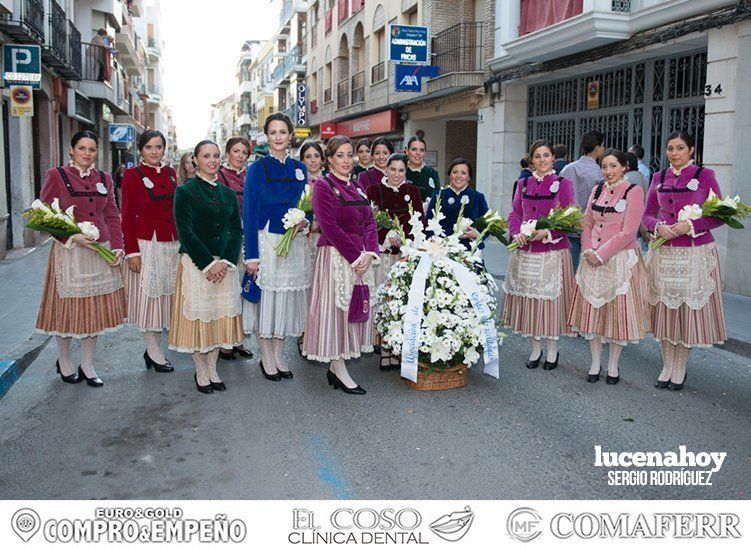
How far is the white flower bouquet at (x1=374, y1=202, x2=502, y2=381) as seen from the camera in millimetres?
5734

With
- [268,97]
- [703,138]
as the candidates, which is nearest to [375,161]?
[703,138]

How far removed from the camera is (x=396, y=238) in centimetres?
652

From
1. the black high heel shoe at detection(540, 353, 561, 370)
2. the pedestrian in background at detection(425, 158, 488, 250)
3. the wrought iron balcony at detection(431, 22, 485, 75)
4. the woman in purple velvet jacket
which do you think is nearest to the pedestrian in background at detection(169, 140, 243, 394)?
the woman in purple velvet jacket

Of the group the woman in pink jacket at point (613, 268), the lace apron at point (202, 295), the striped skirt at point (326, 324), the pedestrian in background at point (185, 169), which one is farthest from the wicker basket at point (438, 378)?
the pedestrian in background at point (185, 169)

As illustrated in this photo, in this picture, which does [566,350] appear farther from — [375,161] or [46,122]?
[46,122]

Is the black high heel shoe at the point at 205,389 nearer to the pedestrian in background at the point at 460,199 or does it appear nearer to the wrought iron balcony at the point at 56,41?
the pedestrian in background at the point at 460,199

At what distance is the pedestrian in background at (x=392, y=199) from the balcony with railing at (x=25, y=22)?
973 centimetres

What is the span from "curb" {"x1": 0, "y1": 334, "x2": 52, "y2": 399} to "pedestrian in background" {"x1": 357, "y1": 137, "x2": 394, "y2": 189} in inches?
139

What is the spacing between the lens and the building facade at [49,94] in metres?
14.3

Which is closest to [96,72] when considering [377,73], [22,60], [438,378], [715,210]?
[377,73]

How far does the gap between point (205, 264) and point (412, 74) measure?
50.7 ft

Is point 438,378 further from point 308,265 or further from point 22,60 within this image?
point 22,60

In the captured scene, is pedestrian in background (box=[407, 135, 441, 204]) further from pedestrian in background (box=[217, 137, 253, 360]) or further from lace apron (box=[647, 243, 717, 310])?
lace apron (box=[647, 243, 717, 310])

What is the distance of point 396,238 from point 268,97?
55.4 metres
